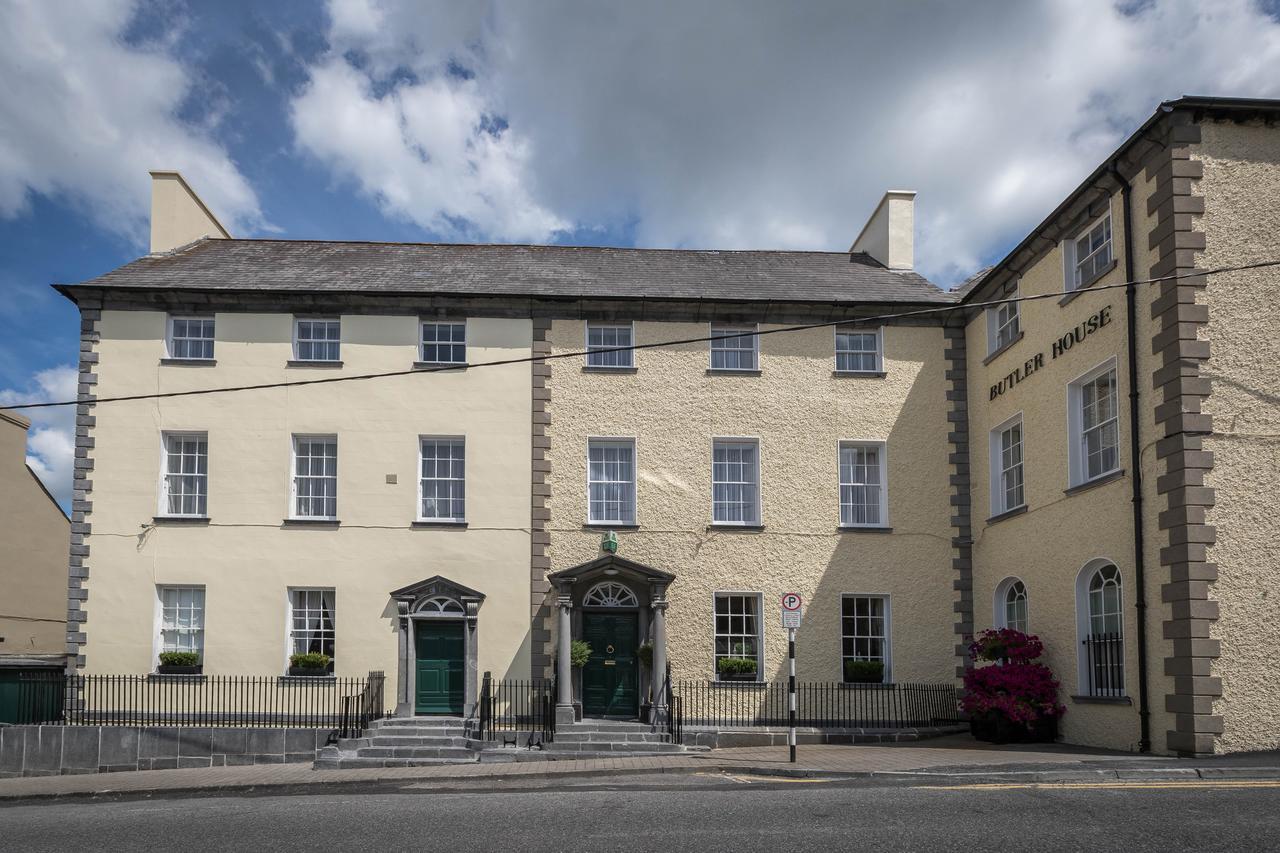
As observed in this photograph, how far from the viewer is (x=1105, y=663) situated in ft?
55.9

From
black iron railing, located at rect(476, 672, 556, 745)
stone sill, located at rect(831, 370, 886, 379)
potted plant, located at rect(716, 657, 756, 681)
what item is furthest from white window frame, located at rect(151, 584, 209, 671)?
stone sill, located at rect(831, 370, 886, 379)

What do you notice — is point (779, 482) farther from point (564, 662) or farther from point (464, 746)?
point (464, 746)

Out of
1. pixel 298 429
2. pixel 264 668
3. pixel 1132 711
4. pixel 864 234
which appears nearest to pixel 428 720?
pixel 264 668

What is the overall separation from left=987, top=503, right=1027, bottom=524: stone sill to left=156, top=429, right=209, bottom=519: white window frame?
47.8ft

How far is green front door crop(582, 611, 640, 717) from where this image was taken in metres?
21.2

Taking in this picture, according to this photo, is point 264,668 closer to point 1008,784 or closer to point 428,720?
point 428,720

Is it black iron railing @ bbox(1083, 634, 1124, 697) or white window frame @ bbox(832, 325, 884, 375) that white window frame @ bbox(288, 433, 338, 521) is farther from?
black iron railing @ bbox(1083, 634, 1124, 697)

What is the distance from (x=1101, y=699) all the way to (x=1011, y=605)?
14.4 feet

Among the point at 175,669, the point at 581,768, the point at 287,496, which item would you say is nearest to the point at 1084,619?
the point at 581,768

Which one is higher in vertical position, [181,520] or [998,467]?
[998,467]

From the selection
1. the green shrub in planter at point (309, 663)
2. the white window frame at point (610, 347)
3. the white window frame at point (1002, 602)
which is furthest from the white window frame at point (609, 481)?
the white window frame at point (1002, 602)

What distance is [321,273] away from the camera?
918 inches

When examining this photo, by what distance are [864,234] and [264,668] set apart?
16.1m

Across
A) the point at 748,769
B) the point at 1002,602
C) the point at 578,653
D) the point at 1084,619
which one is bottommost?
the point at 748,769
